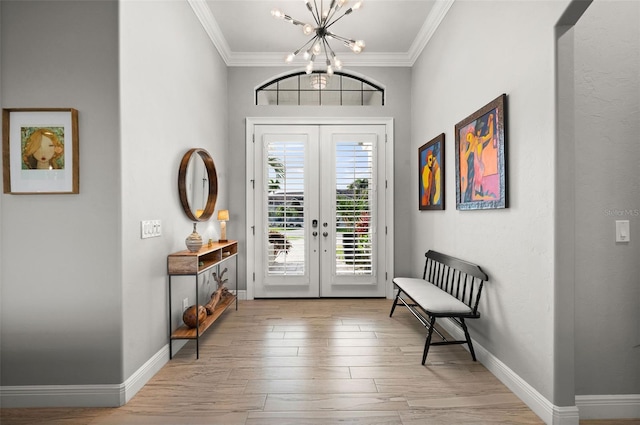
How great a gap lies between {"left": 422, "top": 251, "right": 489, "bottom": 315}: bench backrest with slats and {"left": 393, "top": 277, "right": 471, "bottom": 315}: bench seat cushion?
10 centimetres

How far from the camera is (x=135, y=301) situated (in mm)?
2191

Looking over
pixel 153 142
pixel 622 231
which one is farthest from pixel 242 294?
pixel 622 231

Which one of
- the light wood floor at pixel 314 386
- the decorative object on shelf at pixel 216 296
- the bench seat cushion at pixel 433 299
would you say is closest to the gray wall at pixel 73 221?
the light wood floor at pixel 314 386

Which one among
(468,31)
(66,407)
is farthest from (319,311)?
(468,31)

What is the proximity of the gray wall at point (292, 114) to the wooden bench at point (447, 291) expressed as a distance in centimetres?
110

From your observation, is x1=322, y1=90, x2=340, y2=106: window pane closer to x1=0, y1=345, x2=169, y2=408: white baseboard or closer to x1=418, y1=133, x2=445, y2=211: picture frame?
x1=418, y1=133, x2=445, y2=211: picture frame

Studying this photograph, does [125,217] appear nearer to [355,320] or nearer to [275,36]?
[355,320]

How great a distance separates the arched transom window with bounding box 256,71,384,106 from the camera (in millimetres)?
4523

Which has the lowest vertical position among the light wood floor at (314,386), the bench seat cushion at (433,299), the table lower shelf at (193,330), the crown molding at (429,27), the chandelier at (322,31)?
the light wood floor at (314,386)

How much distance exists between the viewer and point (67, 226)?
2.02 meters

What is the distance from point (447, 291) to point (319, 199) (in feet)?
6.57

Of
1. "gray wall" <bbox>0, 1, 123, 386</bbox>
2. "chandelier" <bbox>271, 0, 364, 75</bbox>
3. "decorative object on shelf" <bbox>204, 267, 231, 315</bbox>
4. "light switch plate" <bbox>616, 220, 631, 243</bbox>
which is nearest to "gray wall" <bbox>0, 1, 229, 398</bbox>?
"gray wall" <bbox>0, 1, 123, 386</bbox>

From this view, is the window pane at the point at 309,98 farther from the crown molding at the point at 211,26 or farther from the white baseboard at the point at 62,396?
the white baseboard at the point at 62,396

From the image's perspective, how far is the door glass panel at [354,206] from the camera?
440 centimetres
